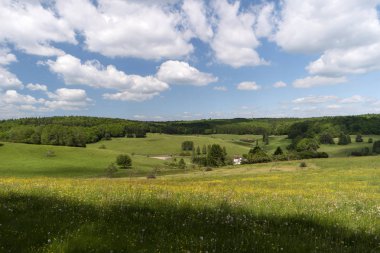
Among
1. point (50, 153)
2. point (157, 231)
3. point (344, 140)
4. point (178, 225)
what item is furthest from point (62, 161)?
point (344, 140)

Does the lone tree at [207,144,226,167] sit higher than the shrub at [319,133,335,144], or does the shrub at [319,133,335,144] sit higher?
the shrub at [319,133,335,144]

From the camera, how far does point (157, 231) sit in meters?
7.19

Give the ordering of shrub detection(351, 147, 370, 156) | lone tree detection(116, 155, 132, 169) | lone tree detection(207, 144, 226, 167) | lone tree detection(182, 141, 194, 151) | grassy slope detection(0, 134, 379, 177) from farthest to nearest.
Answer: lone tree detection(182, 141, 194, 151) → lone tree detection(207, 144, 226, 167) → shrub detection(351, 147, 370, 156) → lone tree detection(116, 155, 132, 169) → grassy slope detection(0, 134, 379, 177)

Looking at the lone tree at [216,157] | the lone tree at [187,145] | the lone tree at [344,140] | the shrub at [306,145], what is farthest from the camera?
the lone tree at [187,145]

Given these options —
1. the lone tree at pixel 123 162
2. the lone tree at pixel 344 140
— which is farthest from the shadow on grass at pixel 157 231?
the lone tree at pixel 344 140

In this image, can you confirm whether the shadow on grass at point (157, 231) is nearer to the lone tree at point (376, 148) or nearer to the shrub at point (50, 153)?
the shrub at point (50, 153)

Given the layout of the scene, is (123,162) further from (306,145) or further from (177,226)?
(177,226)

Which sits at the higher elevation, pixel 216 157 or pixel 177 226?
pixel 177 226

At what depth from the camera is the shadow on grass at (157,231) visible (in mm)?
6109

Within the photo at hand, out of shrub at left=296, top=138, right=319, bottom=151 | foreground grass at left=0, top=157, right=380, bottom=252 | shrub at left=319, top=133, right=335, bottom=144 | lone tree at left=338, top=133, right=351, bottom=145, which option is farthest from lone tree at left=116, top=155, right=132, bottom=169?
foreground grass at left=0, top=157, right=380, bottom=252

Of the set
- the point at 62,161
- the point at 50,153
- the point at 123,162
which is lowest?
the point at 123,162

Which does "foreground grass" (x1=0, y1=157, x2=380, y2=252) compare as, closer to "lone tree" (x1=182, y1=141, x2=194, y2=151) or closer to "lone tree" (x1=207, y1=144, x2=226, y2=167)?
"lone tree" (x1=207, y1=144, x2=226, y2=167)

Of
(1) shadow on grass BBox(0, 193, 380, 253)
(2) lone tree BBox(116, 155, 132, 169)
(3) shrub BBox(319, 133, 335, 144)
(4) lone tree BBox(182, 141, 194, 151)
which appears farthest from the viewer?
(4) lone tree BBox(182, 141, 194, 151)

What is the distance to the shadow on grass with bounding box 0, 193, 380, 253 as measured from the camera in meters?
6.11
